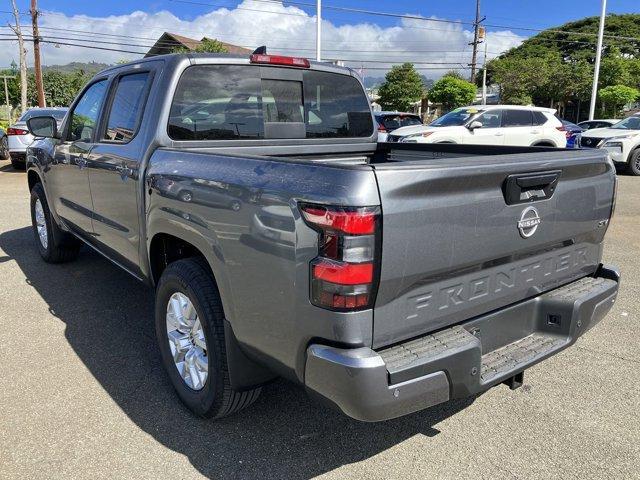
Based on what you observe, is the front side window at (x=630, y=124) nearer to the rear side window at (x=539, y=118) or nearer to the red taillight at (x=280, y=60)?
the rear side window at (x=539, y=118)

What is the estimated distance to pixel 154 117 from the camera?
10.5ft

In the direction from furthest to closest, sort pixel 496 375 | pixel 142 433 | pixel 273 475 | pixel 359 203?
A: 1. pixel 142 433
2. pixel 273 475
3. pixel 496 375
4. pixel 359 203

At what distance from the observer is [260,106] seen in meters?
3.58

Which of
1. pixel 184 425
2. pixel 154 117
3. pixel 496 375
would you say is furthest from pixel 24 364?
pixel 496 375

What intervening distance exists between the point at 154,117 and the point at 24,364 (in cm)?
187

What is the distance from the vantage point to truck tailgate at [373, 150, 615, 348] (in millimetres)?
1995

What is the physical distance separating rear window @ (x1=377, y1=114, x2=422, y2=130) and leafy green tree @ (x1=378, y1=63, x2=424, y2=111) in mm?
26726

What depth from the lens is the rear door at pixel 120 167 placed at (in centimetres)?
336

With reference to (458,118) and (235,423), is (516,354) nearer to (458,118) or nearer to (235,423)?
(235,423)

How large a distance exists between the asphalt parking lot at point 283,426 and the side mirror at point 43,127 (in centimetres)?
181

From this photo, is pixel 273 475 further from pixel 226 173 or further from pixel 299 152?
pixel 299 152

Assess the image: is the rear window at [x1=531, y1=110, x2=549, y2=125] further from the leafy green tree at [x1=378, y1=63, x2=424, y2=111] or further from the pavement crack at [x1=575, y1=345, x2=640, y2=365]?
the leafy green tree at [x1=378, y1=63, x2=424, y2=111]

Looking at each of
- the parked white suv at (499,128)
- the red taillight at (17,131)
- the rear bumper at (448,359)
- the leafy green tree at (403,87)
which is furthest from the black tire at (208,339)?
the leafy green tree at (403,87)

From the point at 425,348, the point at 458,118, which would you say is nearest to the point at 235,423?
the point at 425,348
